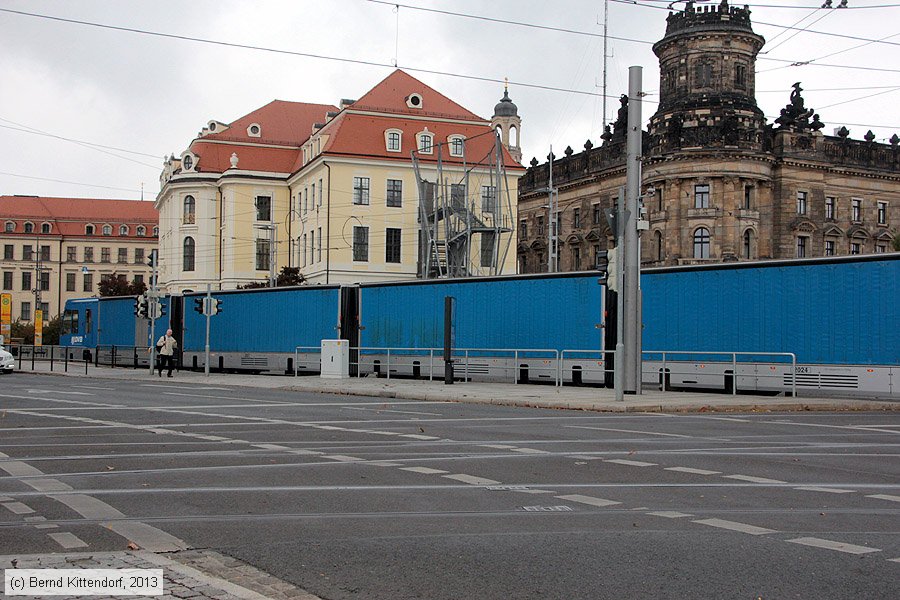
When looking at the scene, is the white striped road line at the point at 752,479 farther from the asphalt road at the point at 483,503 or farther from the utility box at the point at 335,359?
the utility box at the point at 335,359

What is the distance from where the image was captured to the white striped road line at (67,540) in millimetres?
7375

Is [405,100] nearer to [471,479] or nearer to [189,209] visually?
[189,209]

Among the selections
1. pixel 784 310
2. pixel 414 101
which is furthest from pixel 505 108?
pixel 784 310

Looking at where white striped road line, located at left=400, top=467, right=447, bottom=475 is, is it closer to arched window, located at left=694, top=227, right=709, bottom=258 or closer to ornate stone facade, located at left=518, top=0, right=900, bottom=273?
ornate stone facade, located at left=518, top=0, right=900, bottom=273

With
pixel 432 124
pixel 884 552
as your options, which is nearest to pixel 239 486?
pixel 884 552

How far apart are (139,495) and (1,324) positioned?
4901 cm

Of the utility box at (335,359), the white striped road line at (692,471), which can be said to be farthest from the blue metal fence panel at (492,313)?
the white striped road line at (692,471)

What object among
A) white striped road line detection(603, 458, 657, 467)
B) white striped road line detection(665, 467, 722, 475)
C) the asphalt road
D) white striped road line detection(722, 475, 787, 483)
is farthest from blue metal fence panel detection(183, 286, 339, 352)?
white striped road line detection(722, 475, 787, 483)

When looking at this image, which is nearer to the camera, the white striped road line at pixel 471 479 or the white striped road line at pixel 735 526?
the white striped road line at pixel 735 526

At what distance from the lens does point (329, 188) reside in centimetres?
7106

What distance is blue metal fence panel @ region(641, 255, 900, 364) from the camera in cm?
2447

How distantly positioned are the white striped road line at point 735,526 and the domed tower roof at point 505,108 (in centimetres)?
9627

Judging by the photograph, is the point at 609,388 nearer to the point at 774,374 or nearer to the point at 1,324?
the point at 774,374

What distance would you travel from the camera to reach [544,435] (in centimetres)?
1602
